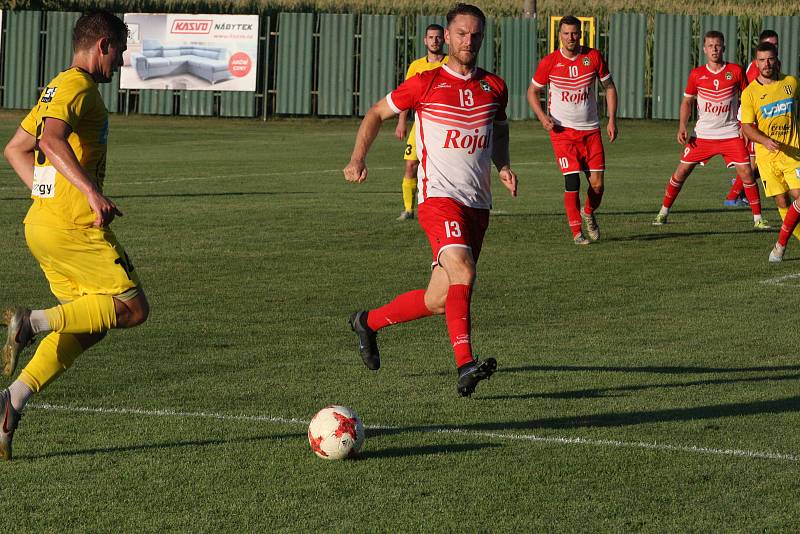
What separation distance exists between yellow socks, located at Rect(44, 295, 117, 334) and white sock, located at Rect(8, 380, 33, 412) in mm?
318

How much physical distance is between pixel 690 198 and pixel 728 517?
618 inches

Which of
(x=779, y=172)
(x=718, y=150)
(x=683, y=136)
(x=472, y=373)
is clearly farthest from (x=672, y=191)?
(x=472, y=373)

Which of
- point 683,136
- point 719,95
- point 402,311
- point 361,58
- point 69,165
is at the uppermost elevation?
point 361,58

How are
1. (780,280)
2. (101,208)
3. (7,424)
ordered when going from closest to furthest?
(101,208), (7,424), (780,280)

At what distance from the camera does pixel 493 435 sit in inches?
280

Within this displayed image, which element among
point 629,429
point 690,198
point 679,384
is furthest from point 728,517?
point 690,198

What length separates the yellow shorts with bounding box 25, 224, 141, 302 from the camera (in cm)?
659

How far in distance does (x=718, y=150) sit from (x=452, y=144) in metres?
9.16

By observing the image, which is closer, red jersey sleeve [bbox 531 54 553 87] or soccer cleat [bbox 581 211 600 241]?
red jersey sleeve [bbox 531 54 553 87]

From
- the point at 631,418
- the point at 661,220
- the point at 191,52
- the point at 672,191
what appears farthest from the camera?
the point at 191,52

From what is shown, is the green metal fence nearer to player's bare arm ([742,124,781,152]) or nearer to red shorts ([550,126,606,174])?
red shorts ([550,126,606,174])

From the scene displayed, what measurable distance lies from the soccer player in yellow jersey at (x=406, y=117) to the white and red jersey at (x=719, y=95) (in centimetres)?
306

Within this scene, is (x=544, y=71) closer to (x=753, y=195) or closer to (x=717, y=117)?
(x=717, y=117)

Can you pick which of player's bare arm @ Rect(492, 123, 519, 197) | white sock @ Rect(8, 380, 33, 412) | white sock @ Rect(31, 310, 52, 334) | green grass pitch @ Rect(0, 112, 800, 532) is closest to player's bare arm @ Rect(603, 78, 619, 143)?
green grass pitch @ Rect(0, 112, 800, 532)
